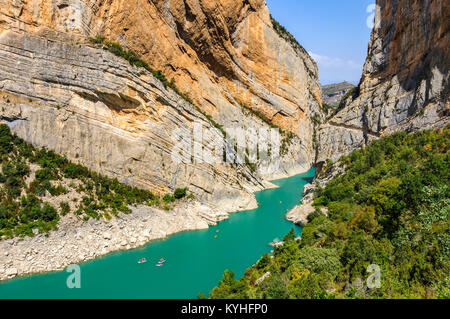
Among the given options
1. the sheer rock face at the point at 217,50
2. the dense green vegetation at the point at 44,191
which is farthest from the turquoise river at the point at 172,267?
the sheer rock face at the point at 217,50

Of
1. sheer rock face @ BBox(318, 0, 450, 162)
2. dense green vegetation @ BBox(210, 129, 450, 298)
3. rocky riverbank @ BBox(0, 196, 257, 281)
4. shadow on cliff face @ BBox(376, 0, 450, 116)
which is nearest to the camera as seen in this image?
dense green vegetation @ BBox(210, 129, 450, 298)

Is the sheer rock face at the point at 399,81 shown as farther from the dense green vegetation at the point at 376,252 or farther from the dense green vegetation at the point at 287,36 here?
the dense green vegetation at the point at 287,36

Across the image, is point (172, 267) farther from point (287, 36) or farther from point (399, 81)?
point (287, 36)

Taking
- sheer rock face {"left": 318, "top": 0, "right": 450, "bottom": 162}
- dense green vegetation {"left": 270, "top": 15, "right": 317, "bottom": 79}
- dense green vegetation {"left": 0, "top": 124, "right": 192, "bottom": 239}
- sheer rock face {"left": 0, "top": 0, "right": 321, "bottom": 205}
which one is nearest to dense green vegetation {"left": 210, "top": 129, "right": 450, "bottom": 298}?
sheer rock face {"left": 318, "top": 0, "right": 450, "bottom": 162}

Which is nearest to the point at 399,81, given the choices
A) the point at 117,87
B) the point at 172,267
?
the point at 117,87

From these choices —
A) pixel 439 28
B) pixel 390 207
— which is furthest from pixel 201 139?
pixel 439 28

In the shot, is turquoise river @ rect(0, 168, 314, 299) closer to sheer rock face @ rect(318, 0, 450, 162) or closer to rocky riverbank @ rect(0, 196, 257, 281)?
rocky riverbank @ rect(0, 196, 257, 281)
